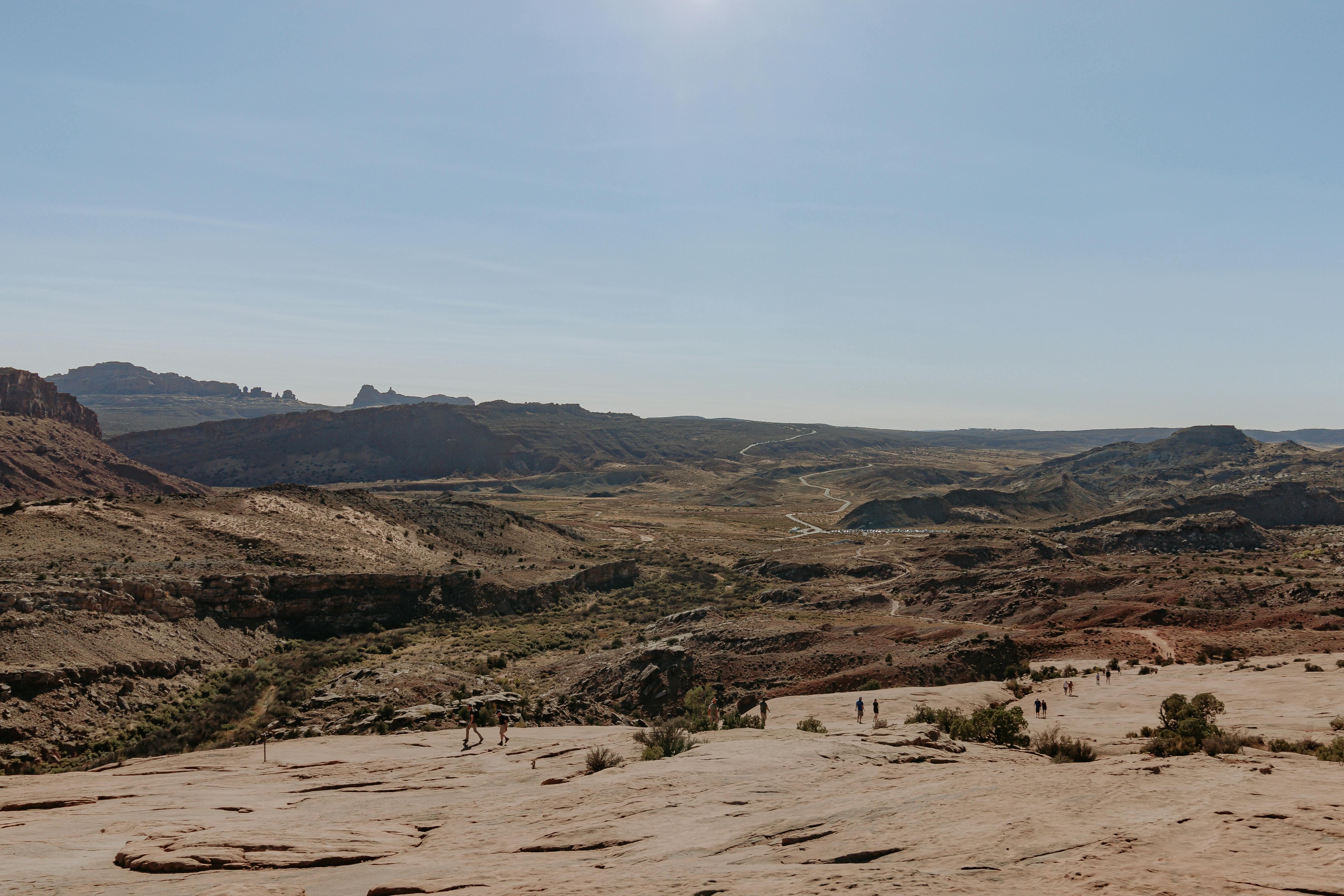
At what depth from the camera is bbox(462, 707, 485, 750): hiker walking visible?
63.8 feet

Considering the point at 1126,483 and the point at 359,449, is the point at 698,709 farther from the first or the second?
the point at 359,449

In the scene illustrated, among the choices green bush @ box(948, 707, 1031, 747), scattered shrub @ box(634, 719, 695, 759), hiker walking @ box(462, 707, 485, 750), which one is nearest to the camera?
scattered shrub @ box(634, 719, 695, 759)

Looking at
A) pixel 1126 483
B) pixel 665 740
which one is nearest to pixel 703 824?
pixel 665 740

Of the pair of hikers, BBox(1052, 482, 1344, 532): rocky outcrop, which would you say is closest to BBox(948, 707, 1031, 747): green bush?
the pair of hikers

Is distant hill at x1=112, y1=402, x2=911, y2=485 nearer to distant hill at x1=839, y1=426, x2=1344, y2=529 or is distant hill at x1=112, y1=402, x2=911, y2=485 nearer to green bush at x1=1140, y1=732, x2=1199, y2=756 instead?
distant hill at x1=839, y1=426, x2=1344, y2=529

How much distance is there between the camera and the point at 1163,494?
377ft

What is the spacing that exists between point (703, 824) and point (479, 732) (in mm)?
12179

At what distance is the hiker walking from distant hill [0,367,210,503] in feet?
272

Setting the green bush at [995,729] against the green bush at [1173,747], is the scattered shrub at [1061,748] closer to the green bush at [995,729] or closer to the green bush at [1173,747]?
the green bush at [995,729]

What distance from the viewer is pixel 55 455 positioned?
294 feet

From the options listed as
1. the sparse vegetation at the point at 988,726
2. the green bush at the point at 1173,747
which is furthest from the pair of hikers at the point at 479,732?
the green bush at the point at 1173,747

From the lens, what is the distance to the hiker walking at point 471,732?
19453mm

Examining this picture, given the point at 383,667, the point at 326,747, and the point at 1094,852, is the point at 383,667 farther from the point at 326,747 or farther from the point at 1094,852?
the point at 1094,852

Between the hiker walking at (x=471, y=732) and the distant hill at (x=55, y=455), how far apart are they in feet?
272
